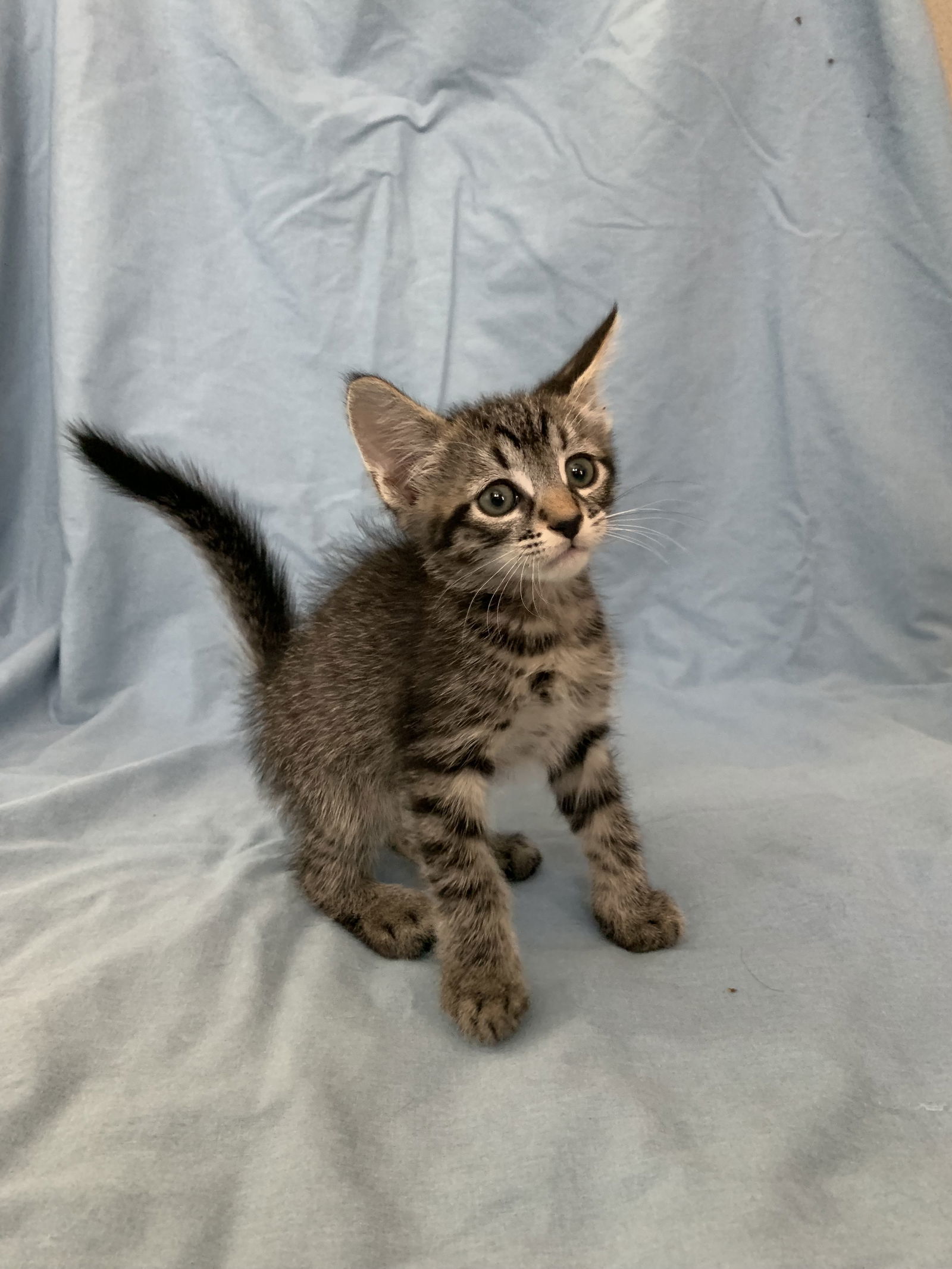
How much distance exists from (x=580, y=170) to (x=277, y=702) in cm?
129

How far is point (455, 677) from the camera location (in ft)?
4.01

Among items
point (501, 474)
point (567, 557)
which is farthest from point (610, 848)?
point (501, 474)

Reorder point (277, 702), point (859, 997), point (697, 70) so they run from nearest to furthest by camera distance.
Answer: point (859, 997), point (277, 702), point (697, 70)

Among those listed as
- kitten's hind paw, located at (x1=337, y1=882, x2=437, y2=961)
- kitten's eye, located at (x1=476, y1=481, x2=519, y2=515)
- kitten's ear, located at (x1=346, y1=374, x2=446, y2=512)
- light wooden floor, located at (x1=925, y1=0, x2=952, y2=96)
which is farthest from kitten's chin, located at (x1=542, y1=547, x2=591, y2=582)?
light wooden floor, located at (x1=925, y1=0, x2=952, y2=96)

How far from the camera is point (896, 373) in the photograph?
1.96 m

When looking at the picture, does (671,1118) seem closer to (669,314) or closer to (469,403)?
(469,403)

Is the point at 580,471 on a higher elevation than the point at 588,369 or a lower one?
lower

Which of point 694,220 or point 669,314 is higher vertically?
point 694,220

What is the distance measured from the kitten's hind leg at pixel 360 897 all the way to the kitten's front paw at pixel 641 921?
262 millimetres

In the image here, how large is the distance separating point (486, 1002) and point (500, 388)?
1.35 m

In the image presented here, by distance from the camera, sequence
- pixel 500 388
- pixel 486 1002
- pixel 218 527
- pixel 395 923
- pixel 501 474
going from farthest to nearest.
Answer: pixel 500 388 → pixel 218 527 → pixel 395 923 → pixel 501 474 → pixel 486 1002

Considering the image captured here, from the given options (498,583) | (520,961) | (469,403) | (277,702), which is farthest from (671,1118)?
(469,403)

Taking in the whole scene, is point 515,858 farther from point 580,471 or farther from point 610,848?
point 580,471

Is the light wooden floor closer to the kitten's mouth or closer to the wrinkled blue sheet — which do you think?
the wrinkled blue sheet
